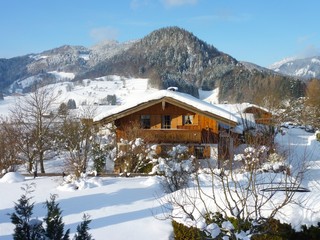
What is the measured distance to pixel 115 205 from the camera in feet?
37.0

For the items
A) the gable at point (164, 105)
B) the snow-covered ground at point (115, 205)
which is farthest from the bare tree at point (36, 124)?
the snow-covered ground at point (115, 205)

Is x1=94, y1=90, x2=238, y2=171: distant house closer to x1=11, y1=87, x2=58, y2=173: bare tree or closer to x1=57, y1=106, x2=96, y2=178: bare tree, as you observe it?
x1=57, y1=106, x2=96, y2=178: bare tree

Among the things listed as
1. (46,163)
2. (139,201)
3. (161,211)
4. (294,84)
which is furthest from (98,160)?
(294,84)

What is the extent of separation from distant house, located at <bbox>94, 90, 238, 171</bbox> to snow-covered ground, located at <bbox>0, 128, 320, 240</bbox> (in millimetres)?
7792

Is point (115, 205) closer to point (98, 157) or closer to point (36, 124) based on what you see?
point (98, 157)

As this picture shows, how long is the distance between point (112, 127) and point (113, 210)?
12.5 metres

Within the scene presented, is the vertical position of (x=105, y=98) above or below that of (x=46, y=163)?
above

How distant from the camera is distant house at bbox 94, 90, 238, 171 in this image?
22344mm

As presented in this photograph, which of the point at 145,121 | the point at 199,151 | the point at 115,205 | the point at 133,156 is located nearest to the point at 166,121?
the point at 145,121

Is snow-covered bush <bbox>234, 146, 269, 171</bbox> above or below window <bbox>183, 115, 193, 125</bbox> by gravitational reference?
below

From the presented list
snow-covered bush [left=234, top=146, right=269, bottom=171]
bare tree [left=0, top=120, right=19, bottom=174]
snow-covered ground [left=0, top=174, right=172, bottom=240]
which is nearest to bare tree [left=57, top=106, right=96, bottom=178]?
snow-covered ground [left=0, top=174, right=172, bottom=240]

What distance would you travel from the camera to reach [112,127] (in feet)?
75.6

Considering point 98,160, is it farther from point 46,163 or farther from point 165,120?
point 46,163

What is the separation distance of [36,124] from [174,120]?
360 inches
